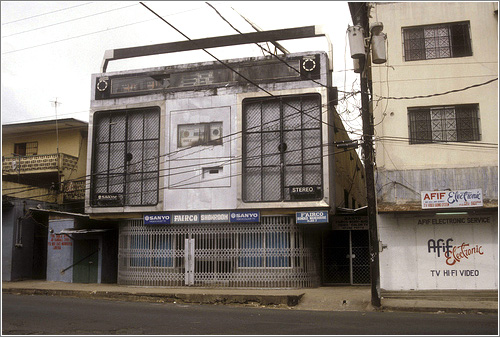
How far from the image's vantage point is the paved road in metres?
9.88

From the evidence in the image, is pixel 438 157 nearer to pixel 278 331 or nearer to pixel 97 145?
pixel 278 331

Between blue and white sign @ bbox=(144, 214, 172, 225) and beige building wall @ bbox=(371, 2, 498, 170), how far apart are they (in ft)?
27.8

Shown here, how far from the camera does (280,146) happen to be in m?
19.5

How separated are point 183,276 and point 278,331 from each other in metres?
10.3

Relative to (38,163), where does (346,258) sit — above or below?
below

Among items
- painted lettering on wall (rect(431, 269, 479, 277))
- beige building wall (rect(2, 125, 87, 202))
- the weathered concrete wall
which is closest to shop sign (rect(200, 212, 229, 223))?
painted lettering on wall (rect(431, 269, 479, 277))

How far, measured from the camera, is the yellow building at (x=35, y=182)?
24.9 metres

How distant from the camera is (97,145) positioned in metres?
21.8

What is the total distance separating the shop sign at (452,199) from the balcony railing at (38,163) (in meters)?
18.8

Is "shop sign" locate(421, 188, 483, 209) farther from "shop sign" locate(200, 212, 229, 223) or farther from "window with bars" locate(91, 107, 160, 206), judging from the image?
"window with bars" locate(91, 107, 160, 206)

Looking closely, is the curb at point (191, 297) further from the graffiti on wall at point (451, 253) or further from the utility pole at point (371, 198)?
the graffiti on wall at point (451, 253)

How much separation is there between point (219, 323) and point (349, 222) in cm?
1107

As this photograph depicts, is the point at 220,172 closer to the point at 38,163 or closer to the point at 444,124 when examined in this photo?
the point at 444,124

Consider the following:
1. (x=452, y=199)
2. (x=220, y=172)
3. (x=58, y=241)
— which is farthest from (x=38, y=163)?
(x=452, y=199)
